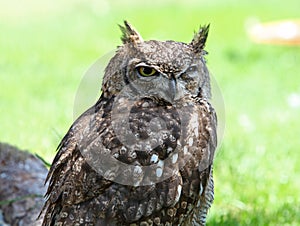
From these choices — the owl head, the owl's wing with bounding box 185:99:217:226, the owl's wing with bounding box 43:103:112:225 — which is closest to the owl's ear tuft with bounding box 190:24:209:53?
the owl head

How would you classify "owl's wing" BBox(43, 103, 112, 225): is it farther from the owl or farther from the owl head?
the owl head

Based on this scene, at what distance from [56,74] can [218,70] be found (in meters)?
2.08

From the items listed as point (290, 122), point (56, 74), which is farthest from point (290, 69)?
point (56, 74)

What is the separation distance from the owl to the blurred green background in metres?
0.95

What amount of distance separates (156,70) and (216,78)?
5.18 m

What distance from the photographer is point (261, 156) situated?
6.05 meters

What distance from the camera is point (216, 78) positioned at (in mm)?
8438

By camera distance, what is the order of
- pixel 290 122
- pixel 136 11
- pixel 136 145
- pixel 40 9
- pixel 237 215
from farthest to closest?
pixel 40 9, pixel 136 11, pixel 290 122, pixel 237 215, pixel 136 145

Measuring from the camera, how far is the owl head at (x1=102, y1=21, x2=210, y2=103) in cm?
332

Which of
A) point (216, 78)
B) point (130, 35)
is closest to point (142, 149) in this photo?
point (130, 35)

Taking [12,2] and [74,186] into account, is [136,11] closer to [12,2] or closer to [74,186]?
[12,2]

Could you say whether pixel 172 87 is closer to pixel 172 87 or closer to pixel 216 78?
pixel 172 87

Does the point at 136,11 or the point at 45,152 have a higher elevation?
the point at 136,11

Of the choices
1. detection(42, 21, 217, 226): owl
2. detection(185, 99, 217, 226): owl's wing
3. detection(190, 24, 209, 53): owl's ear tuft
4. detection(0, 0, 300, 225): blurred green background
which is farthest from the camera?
detection(0, 0, 300, 225): blurred green background
